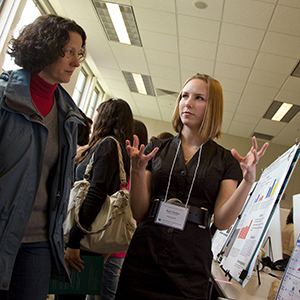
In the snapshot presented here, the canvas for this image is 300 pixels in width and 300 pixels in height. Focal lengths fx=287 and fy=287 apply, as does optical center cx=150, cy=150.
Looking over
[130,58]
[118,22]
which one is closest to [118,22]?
[118,22]

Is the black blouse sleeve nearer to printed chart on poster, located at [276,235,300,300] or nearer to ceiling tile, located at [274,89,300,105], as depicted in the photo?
printed chart on poster, located at [276,235,300,300]

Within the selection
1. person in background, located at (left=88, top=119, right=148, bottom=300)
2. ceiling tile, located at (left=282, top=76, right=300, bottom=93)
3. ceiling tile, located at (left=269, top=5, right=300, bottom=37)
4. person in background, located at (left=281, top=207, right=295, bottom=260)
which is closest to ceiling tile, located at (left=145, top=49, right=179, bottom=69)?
ceiling tile, located at (left=269, top=5, right=300, bottom=37)

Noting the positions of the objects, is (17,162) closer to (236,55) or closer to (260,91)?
(236,55)

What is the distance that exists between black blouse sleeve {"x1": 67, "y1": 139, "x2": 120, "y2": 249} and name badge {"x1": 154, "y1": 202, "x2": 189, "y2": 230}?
446 millimetres

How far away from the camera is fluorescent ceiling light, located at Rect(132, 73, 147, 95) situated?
265 inches

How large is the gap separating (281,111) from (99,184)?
6316 millimetres

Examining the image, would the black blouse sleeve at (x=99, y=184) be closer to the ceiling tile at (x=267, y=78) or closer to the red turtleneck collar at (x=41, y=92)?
the red turtleneck collar at (x=41, y=92)

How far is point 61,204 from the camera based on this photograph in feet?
3.58

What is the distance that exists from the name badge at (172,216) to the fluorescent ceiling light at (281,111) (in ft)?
19.9

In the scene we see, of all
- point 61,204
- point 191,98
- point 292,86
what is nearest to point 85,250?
point 61,204

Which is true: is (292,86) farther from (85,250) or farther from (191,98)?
(85,250)

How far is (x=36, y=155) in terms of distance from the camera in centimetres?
97

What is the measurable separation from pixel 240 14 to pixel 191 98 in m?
3.32

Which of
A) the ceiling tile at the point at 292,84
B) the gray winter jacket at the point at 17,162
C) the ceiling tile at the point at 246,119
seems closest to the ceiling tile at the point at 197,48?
the ceiling tile at the point at 292,84
